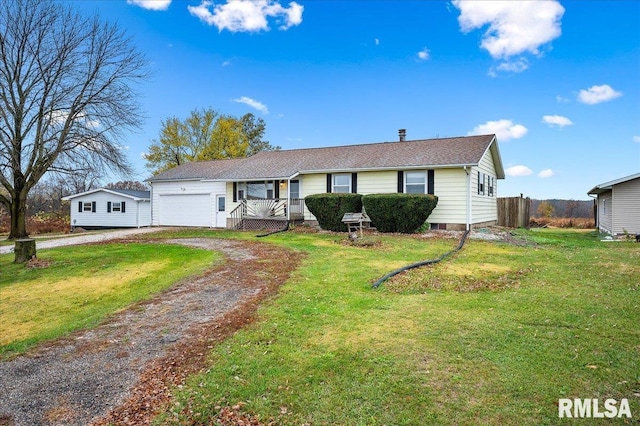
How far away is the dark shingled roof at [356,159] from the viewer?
1655 centimetres

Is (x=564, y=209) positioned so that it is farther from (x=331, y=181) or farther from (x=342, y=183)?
(x=331, y=181)

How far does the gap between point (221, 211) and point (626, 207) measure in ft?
67.6

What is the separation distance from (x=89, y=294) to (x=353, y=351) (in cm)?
618

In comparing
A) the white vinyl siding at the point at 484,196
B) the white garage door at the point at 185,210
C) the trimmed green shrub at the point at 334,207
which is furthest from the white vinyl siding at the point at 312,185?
the white vinyl siding at the point at 484,196

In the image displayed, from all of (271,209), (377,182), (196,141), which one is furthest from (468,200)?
(196,141)

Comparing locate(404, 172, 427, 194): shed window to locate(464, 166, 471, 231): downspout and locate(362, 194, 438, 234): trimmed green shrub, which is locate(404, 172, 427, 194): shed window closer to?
locate(362, 194, 438, 234): trimmed green shrub

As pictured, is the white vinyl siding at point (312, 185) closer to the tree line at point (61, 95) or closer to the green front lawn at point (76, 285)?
the green front lawn at point (76, 285)

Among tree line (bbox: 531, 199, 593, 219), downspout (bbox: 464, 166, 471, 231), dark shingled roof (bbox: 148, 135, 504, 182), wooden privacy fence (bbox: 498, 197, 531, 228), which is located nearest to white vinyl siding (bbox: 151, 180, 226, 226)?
dark shingled roof (bbox: 148, 135, 504, 182)

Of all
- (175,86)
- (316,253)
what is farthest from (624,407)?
(175,86)

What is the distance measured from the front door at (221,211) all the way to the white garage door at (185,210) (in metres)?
0.65

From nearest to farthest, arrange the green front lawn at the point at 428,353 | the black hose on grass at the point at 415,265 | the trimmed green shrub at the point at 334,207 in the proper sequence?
the green front lawn at the point at 428,353
the black hose on grass at the point at 415,265
the trimmed green shrub at the point at 334,207

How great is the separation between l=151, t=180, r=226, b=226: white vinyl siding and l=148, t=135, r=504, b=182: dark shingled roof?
543 mm

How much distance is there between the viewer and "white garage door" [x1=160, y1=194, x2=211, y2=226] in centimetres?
2195
